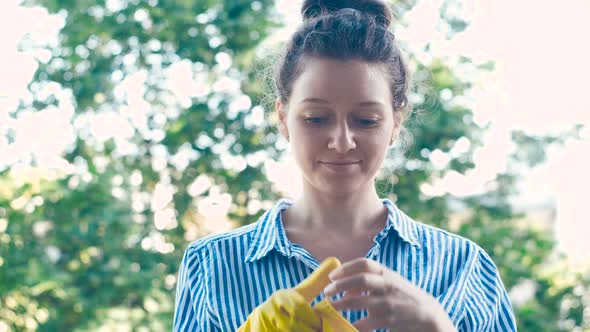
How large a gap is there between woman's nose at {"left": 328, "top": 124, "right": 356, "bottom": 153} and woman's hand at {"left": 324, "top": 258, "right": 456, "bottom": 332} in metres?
0.20

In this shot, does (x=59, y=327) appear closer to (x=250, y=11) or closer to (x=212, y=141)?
(x=212, y=141)

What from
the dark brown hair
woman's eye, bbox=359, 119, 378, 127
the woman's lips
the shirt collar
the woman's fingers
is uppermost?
the dark brown hair

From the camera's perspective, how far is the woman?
0.93 metres

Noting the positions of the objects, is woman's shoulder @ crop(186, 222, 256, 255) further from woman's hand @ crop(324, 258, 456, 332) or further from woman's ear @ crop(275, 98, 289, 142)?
woman's hand @ crop(324, 258, 456, 332)

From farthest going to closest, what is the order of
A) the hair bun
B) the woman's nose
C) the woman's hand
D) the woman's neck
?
1. the hair bun
2. the woman's neck
3. the woman's nose
4. the woman's hand

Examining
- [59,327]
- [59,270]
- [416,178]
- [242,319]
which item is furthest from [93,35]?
[242,319]

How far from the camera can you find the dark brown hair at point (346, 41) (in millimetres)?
981

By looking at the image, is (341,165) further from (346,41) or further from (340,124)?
(346,41)

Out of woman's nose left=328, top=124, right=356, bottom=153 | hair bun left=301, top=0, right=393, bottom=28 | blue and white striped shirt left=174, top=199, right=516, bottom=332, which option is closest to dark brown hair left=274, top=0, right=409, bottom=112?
hair bun left=301, top=0, right=393, bottom=28

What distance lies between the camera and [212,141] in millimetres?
1940

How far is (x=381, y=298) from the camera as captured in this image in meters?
0.74

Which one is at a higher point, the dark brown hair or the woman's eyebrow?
the dark brown hair

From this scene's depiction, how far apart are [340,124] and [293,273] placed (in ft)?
0.74

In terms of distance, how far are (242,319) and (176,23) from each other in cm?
119
